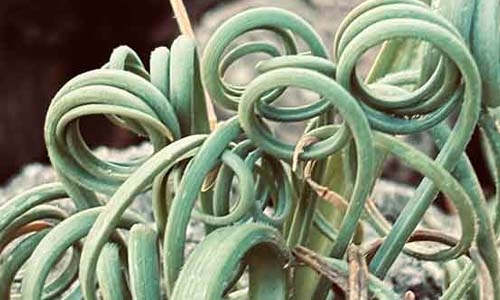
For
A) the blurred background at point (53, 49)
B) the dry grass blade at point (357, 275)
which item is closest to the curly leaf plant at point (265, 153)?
the dry grass blade at point (357, 275)

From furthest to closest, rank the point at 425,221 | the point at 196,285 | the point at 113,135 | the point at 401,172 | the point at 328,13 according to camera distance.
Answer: the point at 113,135, the point at 401,172, the point at 328,13, the point at 425,221, the point at 196,285

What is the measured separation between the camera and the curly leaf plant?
1.41ft

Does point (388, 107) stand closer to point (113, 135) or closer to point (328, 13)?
point (328, 13)

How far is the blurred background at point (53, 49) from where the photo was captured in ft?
7.11

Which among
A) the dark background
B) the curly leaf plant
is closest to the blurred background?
the dark background

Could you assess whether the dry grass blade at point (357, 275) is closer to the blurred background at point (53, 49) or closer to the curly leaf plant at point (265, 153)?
the curly leaf plant at point (265, 153)

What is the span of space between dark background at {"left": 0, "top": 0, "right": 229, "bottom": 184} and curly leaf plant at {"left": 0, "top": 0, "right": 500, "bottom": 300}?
1.64 m

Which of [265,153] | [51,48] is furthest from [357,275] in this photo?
[51,48]

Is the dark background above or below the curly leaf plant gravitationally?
below

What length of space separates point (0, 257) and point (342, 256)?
19 cm

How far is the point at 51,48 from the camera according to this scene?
7.39ft

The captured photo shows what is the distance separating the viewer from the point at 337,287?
1.57 feet

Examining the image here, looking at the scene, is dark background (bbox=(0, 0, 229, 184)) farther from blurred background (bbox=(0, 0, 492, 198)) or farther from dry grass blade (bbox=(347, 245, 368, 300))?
dry grass blade (bbox=(347, 245, 368, 300))

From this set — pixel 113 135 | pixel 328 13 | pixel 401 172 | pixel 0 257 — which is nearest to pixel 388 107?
pixel 0 257
